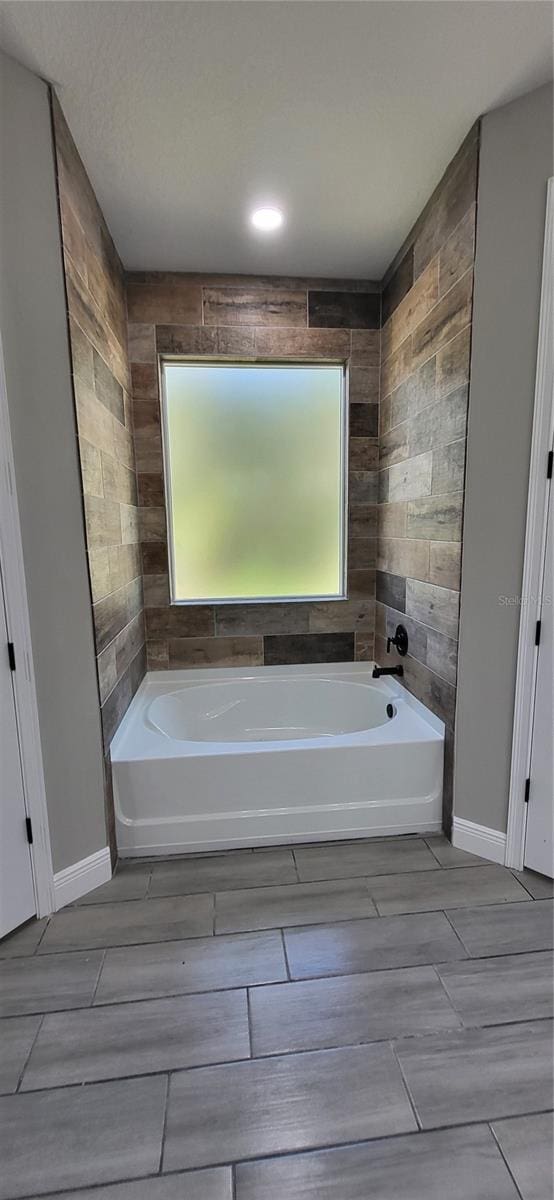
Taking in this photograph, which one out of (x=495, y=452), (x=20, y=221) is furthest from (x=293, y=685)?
(x=20, y=221)

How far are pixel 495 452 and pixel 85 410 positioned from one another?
4.94 feet

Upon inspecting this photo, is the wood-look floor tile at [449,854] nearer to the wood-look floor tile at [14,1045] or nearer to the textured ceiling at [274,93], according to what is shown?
the wood-look floor tile at [14,1045]

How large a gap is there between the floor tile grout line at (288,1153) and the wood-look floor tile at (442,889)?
582mm

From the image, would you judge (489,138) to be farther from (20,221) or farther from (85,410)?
(85,410)

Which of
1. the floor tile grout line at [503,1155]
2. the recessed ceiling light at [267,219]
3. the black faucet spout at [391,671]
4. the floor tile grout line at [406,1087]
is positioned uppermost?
the recessed ceiling light at [267,219]

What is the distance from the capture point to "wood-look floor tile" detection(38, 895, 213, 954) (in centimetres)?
155

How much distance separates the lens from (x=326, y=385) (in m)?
2.81

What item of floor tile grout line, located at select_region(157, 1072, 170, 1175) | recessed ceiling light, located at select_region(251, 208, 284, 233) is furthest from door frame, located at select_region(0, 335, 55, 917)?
recessed ceiling light, located at select_region(251, 208, 284, 233)

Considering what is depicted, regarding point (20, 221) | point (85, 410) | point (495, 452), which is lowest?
point (495, 452)

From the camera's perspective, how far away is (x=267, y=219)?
2.11 m

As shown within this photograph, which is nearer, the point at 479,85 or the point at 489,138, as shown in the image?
the point at 479,85

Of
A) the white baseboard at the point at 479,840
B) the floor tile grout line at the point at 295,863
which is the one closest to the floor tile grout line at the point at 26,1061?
the floor tile grout line at the point at 295,863

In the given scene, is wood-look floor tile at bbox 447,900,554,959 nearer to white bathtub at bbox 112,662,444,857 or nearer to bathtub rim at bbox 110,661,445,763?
white bathtub at bbox 112,662,444,857

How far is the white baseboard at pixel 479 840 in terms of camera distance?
187 centimetres
